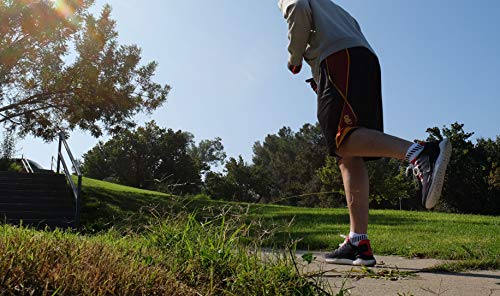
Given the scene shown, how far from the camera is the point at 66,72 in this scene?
1608 centimetres

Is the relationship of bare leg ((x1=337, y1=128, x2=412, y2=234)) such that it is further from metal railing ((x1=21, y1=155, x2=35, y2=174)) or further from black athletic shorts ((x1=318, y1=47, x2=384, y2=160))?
metal railing ((x1=21, y1=155, x2=35, y2=174))

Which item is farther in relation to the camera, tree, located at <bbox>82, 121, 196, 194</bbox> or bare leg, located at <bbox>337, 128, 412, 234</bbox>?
tree, located at <bbox>82, 121, 196, 194</bbox>

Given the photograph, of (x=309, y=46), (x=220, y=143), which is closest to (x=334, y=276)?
(x=309, y=46)

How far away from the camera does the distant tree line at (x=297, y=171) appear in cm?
3522

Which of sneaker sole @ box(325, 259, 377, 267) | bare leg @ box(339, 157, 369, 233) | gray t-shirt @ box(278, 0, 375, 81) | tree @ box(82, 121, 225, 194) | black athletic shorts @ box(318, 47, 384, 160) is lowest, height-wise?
sneaker sole @ box(325, 259, 377, 267)

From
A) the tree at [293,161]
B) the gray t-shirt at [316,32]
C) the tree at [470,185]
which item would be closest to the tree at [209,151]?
the tree at [293,161]

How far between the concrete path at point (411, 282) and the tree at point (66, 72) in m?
15.2

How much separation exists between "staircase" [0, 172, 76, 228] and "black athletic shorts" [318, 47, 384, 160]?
8.50 m

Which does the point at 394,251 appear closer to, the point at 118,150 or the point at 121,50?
the point at 121,50

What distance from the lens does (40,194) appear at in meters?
13.1

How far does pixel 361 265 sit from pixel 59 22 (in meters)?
15.4

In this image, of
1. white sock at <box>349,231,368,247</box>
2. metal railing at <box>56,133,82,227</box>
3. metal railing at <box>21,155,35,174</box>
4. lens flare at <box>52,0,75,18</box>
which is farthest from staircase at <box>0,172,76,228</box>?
white sock at <box>349,231,368,247</box>

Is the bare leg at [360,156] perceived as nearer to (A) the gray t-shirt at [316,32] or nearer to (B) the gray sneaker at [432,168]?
(B) the gray sneaker at [432,168]

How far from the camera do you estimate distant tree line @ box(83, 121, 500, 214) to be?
35219 millimetres
